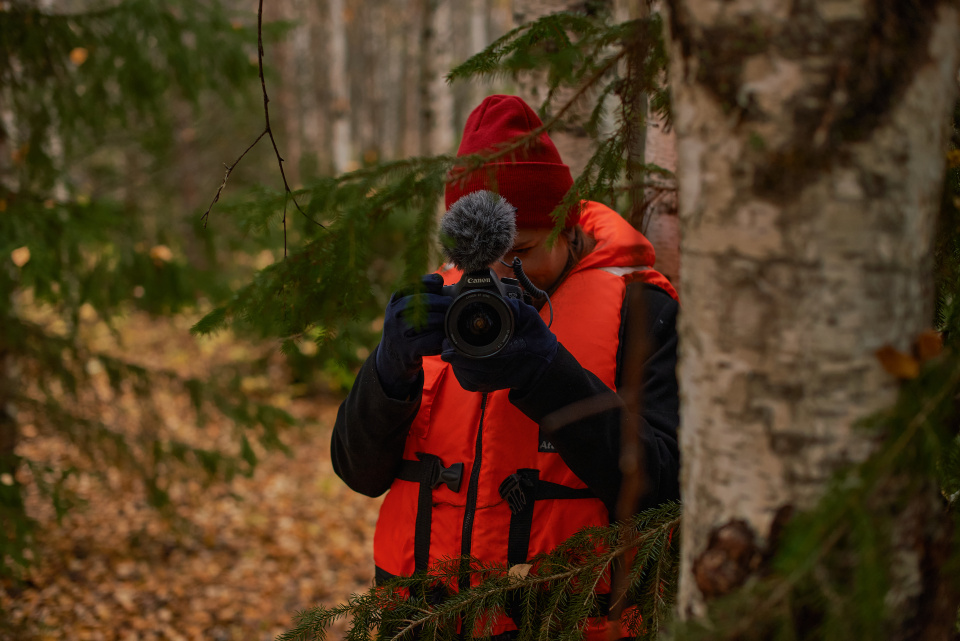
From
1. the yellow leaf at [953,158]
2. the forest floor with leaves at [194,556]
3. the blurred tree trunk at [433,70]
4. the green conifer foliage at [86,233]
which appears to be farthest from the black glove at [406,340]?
the blurred tree trunk at [433,70]

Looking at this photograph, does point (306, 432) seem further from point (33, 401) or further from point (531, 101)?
point (531, 101)

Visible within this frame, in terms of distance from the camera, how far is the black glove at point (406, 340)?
57.3 inches

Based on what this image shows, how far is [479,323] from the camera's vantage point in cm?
145

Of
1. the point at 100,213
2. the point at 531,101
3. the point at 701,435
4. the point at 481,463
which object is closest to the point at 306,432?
the point at 100,213

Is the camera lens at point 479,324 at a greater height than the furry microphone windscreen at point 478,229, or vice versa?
the furry microphone windscreen at point 478,229

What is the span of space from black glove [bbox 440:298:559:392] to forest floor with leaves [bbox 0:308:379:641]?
2380 mm

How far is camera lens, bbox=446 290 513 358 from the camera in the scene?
1.42 meters

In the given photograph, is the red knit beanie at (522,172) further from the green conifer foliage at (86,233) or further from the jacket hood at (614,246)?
the green conifer foliage at (86,233)

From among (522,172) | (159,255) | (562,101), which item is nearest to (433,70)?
(159,255)

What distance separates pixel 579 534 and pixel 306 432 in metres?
6.60

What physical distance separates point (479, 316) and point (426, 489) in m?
0.57

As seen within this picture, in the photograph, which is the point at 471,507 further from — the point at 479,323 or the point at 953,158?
the point at 953,158

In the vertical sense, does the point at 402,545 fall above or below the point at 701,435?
below

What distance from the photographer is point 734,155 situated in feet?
2.61
